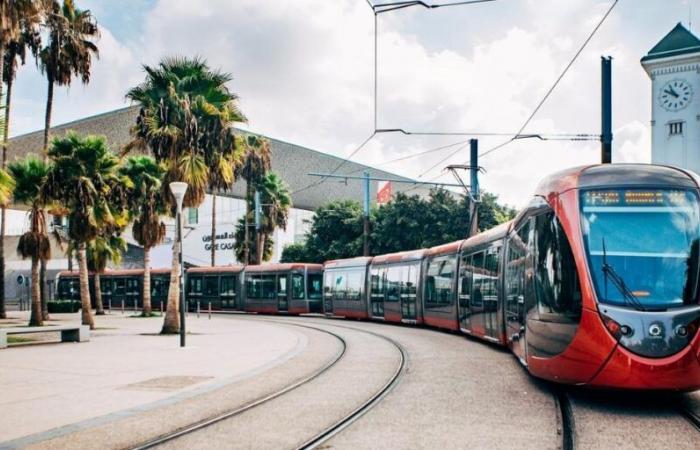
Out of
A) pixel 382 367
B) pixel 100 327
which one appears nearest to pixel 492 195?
pixel 100 327

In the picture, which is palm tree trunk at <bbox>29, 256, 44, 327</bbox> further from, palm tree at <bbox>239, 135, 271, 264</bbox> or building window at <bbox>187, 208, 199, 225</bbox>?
building window at <bbox>187, 208, 199, 225</bbox>

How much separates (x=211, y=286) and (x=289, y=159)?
4291 centimetres

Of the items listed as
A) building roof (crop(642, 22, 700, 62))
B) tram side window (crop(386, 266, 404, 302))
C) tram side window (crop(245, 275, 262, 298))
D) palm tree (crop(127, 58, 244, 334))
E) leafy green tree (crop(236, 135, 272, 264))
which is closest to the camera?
palm tree (crop(127, 58, 244, 334))

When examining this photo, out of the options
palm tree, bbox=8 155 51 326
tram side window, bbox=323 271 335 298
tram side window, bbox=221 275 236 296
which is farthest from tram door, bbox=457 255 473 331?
tram side window, bbox=221 275 236 296

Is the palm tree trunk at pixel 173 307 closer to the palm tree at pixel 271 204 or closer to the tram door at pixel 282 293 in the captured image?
the tram door at pixel 282 293

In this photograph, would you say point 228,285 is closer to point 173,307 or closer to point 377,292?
point 377,292

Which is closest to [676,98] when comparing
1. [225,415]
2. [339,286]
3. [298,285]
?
[298,285]

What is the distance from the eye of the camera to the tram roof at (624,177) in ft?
31.1

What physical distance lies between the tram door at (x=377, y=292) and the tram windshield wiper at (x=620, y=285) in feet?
65.2

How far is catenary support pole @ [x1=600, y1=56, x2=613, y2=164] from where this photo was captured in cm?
1961

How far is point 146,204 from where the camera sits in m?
37.4

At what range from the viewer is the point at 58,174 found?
26.7m

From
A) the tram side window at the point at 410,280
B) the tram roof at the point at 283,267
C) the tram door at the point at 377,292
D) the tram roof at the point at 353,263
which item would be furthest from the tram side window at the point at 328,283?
the tram side window at the point at 410,280

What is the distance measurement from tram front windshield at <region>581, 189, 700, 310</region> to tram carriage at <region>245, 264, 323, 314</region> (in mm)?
29140
